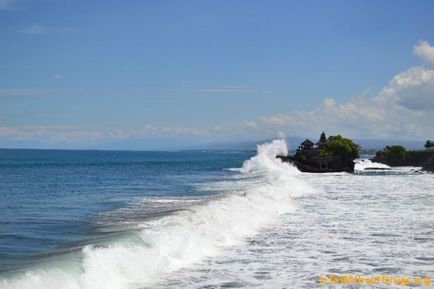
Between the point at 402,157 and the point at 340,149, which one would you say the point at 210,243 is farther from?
the point at 402,157

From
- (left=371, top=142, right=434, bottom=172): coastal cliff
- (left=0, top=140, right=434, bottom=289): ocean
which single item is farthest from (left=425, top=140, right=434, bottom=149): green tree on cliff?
(left=0, top=140, right=434, bottom=289): ocean

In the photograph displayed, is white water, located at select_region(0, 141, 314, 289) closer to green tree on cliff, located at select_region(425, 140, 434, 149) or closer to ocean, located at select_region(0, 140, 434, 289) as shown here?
ocean, located at select_region(0, 140, 434, 289)

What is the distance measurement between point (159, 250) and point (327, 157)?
7088cm

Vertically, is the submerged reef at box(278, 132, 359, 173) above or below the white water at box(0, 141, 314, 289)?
above

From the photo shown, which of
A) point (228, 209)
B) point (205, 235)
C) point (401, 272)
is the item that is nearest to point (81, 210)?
point (228, 209)

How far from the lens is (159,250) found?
53.0 ft

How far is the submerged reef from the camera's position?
83312mm

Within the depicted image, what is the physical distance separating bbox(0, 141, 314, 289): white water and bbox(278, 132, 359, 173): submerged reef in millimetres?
55742

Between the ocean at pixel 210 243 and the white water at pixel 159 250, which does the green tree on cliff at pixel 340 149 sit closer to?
the ocean at pixel 210 243

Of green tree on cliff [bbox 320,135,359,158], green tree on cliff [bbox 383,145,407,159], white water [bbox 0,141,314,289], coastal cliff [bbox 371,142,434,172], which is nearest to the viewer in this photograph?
white water [bbox 0,141,314,289]

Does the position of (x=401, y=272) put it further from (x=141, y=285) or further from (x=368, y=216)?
(x=368, y=216)

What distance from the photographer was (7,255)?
1577 cm

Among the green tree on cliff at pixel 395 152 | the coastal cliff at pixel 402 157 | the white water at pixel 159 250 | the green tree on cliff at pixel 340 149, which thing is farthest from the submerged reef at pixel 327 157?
the white water at pixel 159 250

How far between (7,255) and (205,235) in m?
6.88
